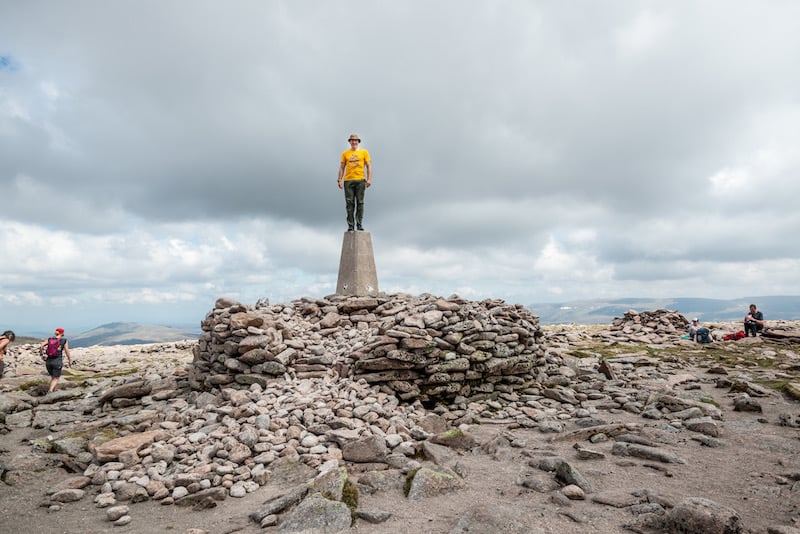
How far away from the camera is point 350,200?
17219 mm

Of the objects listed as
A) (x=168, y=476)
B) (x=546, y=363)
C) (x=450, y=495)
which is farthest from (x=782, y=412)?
(x=168, y=476)

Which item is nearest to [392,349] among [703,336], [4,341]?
[4,341]

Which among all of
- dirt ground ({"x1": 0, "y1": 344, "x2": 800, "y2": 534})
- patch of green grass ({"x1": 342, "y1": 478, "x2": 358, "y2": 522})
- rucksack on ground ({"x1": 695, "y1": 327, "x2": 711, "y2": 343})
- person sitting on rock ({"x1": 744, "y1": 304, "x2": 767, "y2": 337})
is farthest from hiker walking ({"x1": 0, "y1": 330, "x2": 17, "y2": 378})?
person sitting on rock ({"x1": 744, "y1": 304, "x2": 767, "y2": 337})

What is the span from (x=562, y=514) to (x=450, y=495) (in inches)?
64.2

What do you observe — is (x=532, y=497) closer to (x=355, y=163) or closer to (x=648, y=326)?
(x=355, y=163)

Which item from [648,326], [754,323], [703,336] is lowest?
[703,336]

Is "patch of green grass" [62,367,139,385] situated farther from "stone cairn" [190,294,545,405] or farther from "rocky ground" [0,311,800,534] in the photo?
"stone cairn" [190,294,545,405]

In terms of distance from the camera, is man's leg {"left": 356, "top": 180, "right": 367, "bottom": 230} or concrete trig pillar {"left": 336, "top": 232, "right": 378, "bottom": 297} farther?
man's leg {"left": 356, "top": 180, "right": 367, "bottom": 230}

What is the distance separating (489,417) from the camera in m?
11.0

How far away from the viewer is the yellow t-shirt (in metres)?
17.0

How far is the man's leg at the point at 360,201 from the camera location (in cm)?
1711

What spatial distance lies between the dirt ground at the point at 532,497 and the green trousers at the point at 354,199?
10.4 metres

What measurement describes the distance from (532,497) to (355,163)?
43.8 ft

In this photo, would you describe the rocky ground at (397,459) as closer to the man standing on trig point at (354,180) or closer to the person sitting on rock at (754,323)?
the man standing on trig point at (354,180)
